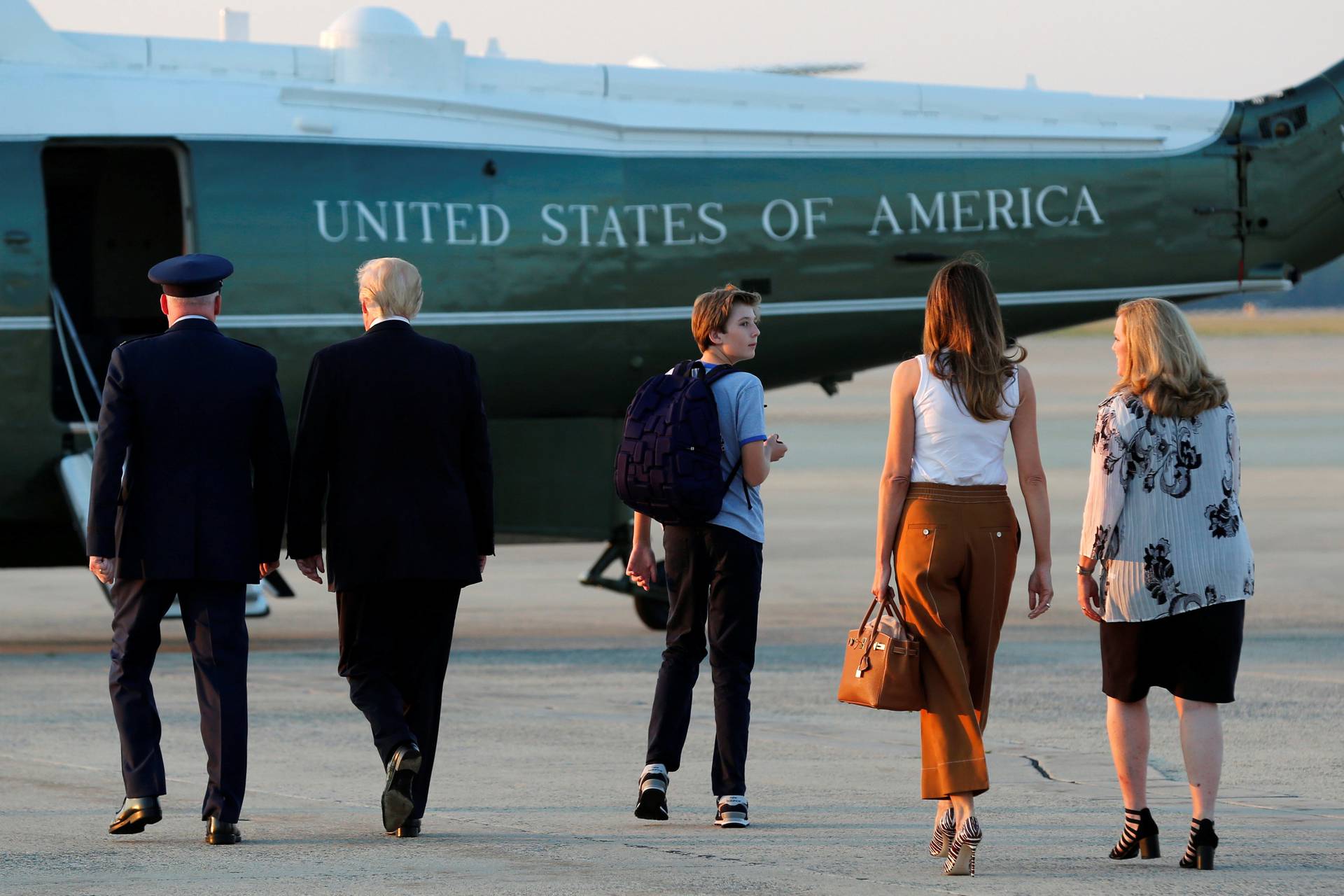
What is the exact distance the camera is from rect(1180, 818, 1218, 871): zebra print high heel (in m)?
5.59

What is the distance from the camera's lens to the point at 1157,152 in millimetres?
11648

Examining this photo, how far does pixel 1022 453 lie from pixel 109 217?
767cm

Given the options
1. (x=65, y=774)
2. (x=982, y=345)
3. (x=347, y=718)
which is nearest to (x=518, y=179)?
(x=347, y=718)

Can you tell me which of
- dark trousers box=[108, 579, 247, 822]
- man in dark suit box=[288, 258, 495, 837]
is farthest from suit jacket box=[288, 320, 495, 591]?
dark trousers box=[108, 579, 247, 822]

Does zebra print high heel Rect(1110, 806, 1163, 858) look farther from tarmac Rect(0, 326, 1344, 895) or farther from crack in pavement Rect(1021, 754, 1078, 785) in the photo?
crack in pavement Rect(1021, 754, 1078, 785)

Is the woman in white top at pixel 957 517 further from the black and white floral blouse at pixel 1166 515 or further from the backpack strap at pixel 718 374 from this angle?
the backpack strap at pixel 718 374

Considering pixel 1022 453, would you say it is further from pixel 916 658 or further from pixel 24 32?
pixel 24 32

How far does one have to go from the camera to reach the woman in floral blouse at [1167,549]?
18.7ft

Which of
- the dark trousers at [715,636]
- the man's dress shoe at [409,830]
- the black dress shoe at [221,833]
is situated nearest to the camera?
the black dress shoe at [221,833]

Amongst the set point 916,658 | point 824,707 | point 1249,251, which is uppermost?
point 1249,251

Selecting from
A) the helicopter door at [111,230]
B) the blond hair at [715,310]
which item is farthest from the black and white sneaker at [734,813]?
the helicopter door at [111,230]

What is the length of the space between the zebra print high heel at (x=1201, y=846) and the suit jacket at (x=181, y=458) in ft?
9.56

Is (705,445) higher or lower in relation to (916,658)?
higher

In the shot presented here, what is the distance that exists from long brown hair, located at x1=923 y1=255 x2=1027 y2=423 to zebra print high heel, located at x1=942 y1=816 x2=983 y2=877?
1155 millimetres
